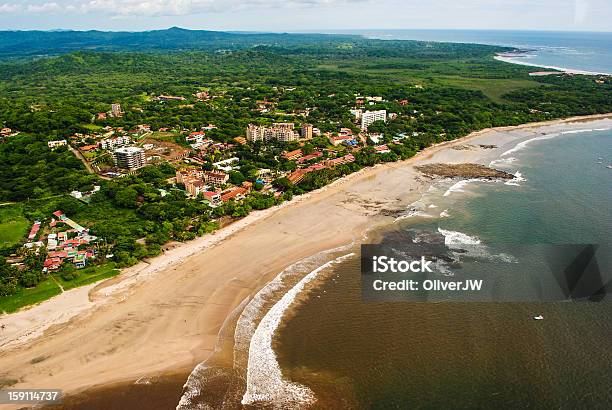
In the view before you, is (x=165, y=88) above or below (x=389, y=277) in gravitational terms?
above

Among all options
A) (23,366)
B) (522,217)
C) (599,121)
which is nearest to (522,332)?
(522,217)

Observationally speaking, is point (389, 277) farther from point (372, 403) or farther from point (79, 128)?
point (79, 128)

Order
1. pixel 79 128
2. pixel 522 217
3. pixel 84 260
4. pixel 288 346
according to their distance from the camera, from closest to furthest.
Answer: pixel 288 346, pixel 84 260, pixel 522 217, pixel 79 128

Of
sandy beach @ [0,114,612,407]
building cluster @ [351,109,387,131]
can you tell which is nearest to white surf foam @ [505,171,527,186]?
sandy beach @ [0,114,612,407]

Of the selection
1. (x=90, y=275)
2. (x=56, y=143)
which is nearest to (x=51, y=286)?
(x=90, y=275)

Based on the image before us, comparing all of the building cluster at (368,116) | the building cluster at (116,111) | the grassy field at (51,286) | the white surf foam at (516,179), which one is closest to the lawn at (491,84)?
the building cluster at (368,116)

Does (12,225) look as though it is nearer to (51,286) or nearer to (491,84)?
(51,286)

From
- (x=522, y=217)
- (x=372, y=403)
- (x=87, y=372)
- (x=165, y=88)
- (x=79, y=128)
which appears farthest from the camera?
(x=165, y=88)
